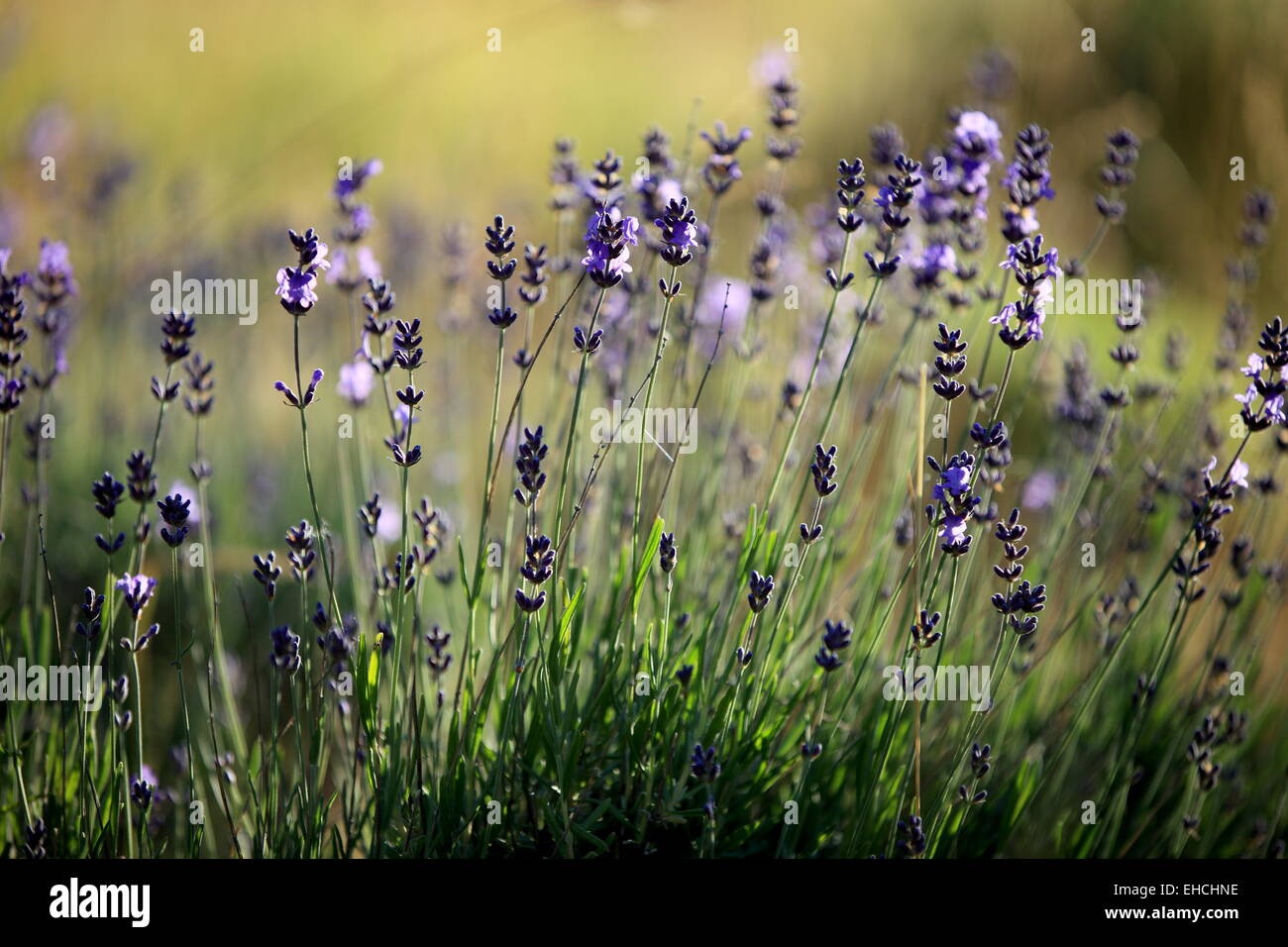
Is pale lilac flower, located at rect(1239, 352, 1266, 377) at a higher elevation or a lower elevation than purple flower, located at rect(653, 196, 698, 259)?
lower

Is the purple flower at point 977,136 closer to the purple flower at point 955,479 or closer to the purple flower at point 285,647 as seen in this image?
the purple flower at point 955,479

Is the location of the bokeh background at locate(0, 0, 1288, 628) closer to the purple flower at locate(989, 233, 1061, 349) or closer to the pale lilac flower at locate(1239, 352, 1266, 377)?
the purple flower at locate(989, 233, 1061, 349)

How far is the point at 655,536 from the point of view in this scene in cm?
173

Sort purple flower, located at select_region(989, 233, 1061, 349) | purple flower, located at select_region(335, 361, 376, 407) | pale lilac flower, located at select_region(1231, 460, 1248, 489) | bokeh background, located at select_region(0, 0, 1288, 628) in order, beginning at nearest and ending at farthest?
purple flower, located at select_region(989, 233, 1061, 349) → pale lilac flower, located at select_region(1231, 460, 1248, 489) → purple flower, located at select_region(335, 361, 376, 407) → bokeh background, located at select_region(0, 0, 1288, 628)

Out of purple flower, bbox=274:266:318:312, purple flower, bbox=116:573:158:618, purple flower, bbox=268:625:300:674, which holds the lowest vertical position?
purple flower, bbox=268:625:300:674

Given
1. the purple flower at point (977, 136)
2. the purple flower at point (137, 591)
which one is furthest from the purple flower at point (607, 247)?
the purple flower at point (137, 591)

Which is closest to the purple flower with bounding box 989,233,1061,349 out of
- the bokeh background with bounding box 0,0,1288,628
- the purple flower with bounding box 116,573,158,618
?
the bokeh background with bounding box 0,0,1288,628

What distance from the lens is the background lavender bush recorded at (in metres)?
1.75

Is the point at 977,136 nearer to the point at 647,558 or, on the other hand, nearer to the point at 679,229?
the point at 679,229

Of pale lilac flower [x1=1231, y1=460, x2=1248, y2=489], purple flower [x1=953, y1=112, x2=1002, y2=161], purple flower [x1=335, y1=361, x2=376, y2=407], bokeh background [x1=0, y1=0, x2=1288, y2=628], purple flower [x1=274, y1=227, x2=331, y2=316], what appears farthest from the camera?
bokeh background [x1=0, y1=0, x2=1288, y2=628]

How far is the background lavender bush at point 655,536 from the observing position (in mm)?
1747
